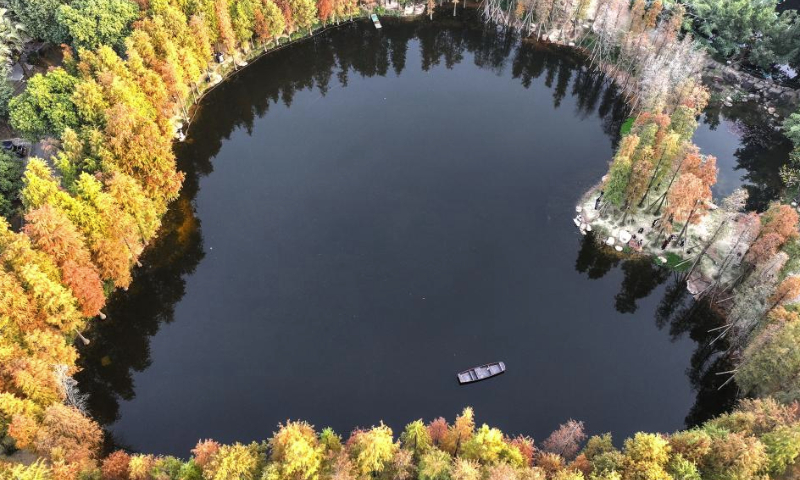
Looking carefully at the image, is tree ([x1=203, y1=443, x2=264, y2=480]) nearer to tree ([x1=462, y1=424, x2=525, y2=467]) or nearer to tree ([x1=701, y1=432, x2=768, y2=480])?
tree ([x1=462, y1=424, x2=525, y2=467])

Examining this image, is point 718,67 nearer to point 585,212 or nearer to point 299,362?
point 585,212

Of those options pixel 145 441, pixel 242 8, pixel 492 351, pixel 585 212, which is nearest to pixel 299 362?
pixel 145 441

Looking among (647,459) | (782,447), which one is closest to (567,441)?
(647,459)

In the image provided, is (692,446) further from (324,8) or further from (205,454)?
(324,8)

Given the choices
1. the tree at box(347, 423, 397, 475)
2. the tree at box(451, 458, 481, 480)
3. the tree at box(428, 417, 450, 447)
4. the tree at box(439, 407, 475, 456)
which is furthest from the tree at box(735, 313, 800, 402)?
the tree at box(347, 423, 397, 475)

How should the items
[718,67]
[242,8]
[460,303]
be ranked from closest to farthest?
[460,303] < [242,8] < [718,67]

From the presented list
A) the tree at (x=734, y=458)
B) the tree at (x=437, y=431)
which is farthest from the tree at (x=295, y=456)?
the tree at (x=734, y=458)

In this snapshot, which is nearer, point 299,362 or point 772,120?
point 299,362
